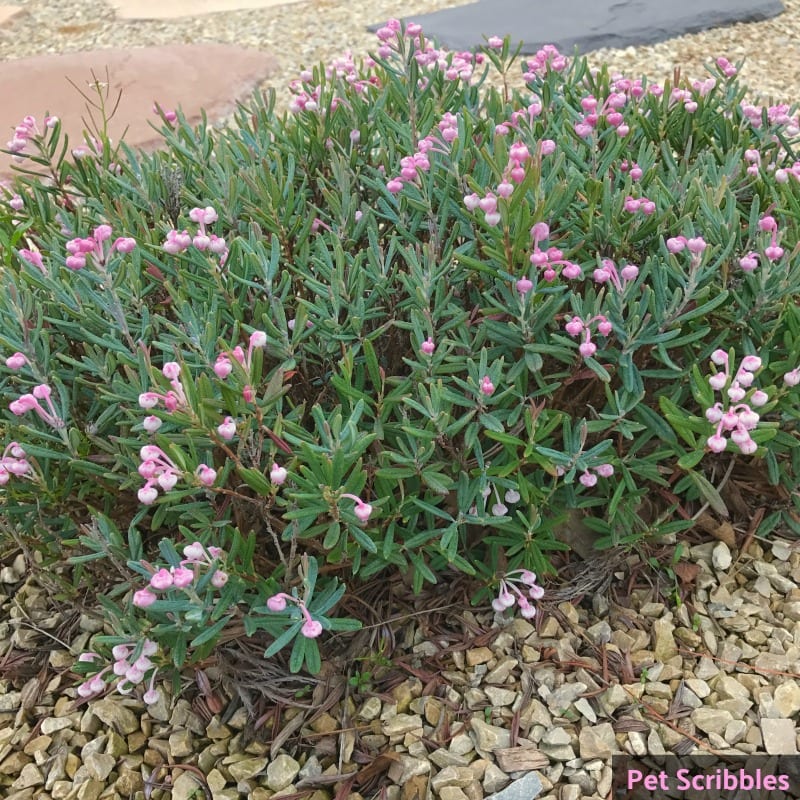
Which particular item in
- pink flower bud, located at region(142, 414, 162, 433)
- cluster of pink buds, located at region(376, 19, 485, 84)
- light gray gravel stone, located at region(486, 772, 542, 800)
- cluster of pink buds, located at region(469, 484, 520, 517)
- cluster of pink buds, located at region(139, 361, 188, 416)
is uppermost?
cluster of pink buds, located at region(376, 19, 485, 84)

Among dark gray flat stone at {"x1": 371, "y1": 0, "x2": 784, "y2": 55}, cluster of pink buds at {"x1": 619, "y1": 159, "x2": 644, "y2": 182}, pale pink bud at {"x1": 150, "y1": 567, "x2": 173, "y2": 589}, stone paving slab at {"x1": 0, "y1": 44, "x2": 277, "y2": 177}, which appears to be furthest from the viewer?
dark gray flat stone at {"x1": 371, "y1": 0, "x2": 784, "y2": 55}

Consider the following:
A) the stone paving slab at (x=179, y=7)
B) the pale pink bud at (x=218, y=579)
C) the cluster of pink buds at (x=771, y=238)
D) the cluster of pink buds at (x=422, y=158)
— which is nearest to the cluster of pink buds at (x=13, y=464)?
the pale pink bud at (x=218, y=579)

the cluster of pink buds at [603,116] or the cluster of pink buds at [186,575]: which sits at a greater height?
the cluster of pink buds at [603,116]

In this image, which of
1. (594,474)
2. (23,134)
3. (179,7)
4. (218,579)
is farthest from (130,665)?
(179,7)

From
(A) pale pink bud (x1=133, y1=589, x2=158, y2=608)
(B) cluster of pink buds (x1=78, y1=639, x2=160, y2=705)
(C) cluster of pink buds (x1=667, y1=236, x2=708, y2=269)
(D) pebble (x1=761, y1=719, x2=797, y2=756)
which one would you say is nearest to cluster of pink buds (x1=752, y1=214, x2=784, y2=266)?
(C) cluster of pink buds (x1=667, y1=236, x2=708, y2=269)

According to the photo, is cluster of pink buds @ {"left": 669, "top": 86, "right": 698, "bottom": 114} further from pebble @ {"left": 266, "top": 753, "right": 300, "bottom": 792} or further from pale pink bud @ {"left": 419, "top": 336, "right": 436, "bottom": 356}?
pebble @ {"left": 266, "top": 753, "right": 300, "bottom": 792}

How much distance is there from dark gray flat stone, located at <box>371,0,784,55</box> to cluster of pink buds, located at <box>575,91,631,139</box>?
3.33 metres

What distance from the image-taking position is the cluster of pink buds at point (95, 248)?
5.02ft

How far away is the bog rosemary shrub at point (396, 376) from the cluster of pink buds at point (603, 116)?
14 mm

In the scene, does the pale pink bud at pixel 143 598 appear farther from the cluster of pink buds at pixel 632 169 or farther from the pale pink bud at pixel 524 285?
the cluster of pink buds at pixel 632 169

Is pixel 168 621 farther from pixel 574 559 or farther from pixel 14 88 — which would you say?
pixel 14 88

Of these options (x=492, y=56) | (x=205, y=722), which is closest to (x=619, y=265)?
(x=492, y=56)

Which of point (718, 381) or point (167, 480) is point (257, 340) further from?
point (718, 381)

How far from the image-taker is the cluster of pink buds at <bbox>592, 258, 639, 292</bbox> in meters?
1.58
